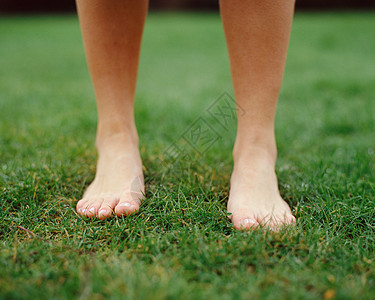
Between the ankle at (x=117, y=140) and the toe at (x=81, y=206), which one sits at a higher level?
the ankle at (x=117, y=140)

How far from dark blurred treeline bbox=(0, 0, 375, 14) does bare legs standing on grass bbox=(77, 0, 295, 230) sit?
1368 centimetres

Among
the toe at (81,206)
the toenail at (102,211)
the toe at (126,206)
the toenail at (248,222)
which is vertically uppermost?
the toenail at (248,222)

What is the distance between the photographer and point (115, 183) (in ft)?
4.06

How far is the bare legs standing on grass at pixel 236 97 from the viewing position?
112 cm

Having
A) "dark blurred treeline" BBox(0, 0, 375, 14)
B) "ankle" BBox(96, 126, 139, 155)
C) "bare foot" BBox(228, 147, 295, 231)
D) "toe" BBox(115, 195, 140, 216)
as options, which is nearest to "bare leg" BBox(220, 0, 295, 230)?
"bare foot" BBox(228, 147, 295, 231)

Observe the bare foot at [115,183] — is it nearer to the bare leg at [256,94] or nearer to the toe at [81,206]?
the toe at [81,206]

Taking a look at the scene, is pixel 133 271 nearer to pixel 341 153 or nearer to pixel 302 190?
pixel 302 190

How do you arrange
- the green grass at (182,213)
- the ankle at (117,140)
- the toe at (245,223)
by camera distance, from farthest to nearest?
the ankle at (117,140) < the toe at (245,223) < the green grass at (182,213)

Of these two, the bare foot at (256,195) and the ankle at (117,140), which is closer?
the bare foot at (256,195)

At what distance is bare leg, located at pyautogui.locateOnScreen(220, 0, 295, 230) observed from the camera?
110 cm

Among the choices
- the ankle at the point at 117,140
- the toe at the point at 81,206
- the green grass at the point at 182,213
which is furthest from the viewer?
the ankle at the point at 117,140

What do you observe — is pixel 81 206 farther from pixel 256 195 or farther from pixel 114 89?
pixel 256 195

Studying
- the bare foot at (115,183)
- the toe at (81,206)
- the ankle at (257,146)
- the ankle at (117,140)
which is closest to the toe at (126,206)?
the bare foot at (115,183)

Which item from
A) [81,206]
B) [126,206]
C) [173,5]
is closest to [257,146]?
[126,206]
